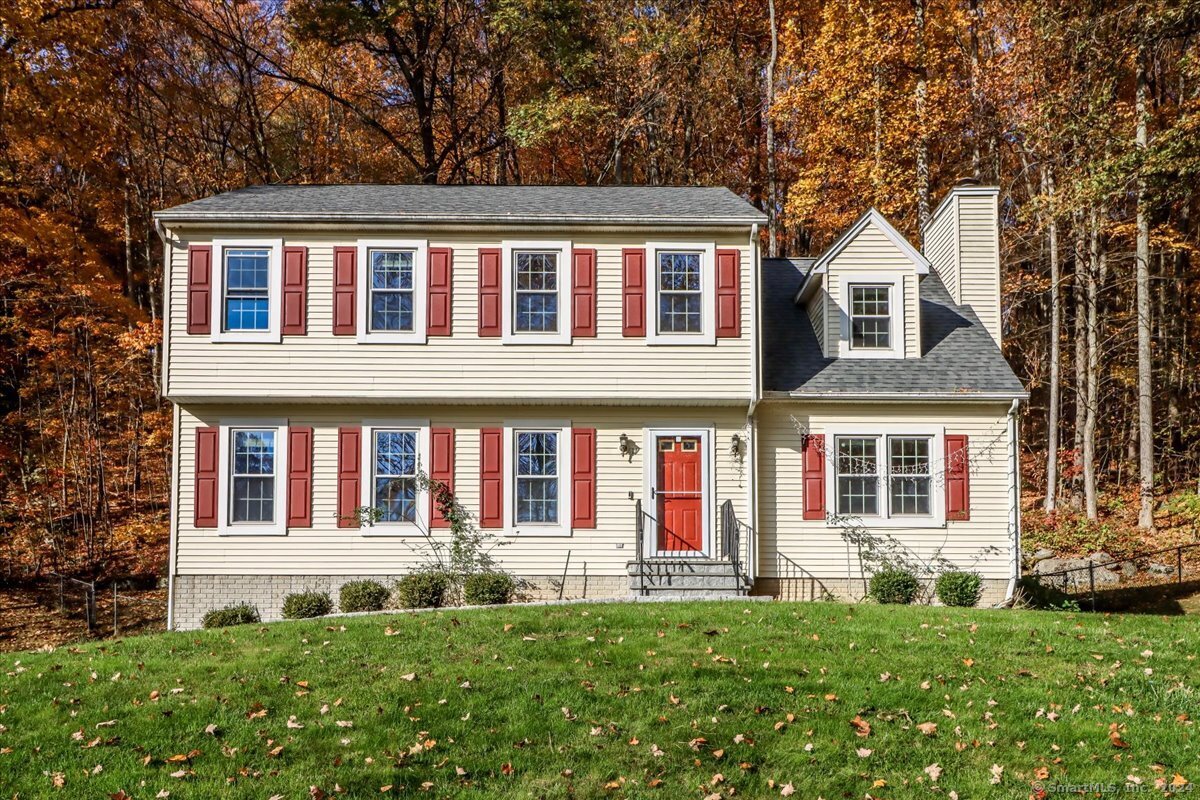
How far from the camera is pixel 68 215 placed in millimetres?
22469

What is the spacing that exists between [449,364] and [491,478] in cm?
198

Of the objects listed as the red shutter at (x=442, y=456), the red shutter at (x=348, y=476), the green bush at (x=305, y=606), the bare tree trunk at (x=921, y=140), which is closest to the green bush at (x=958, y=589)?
the red shutter at (x=442, y=456)

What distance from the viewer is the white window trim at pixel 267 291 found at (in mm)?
14227

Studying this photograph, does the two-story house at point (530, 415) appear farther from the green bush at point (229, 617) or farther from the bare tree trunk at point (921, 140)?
the bare tree trunk at point (921, 140)

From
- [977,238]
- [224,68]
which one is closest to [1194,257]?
[977,238]

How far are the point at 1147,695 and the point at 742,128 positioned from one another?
73.8 feet

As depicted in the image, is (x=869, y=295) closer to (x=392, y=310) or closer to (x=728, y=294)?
(x=728, y=294)

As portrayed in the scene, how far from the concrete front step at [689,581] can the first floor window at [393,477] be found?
385 cm

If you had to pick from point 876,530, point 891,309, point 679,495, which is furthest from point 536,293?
point 876,530

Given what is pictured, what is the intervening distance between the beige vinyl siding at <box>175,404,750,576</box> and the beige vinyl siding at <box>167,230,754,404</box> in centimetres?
38

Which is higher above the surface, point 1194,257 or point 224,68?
point 224,68

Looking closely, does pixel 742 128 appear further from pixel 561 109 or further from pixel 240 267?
pixel 240 267

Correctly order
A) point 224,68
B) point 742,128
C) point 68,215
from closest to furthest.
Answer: point 68,215
point 224,68
point 742,128

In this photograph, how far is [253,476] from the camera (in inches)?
565
